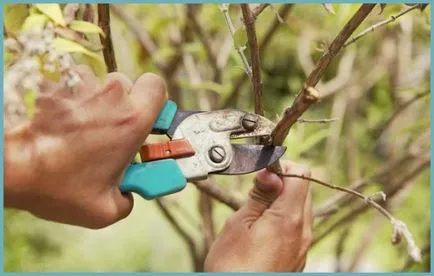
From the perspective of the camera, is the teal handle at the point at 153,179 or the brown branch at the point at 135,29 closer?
the teal handle at the point at 153,179

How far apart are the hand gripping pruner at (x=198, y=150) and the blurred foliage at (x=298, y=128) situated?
42cm

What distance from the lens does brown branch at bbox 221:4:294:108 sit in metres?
1.45

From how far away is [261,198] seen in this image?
43.3 inches

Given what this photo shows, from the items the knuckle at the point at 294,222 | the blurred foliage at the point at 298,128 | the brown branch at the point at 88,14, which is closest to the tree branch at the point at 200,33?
the blurred foliage at the point at 298,128

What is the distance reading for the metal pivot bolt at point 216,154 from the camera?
3.19 ft

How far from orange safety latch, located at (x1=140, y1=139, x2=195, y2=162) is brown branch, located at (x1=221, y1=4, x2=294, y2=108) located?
1.60ft

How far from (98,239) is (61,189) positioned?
172 centimetres

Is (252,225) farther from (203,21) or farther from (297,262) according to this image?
(203,21)

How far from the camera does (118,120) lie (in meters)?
0.87

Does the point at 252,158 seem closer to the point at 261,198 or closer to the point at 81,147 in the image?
the point at 261,198

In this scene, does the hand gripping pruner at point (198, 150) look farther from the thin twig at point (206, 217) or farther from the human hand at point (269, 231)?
the thin twig at point (206, 217)

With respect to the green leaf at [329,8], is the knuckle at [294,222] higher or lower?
lower

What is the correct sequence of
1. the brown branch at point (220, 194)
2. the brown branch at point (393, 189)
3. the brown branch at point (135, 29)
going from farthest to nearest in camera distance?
the brown branch at point (135, 29), the brown branch at point (393, 189), the brown branch at point (220, 194)

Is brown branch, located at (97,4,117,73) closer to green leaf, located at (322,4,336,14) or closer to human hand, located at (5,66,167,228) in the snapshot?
human hand, located at (5,66,167,228)
